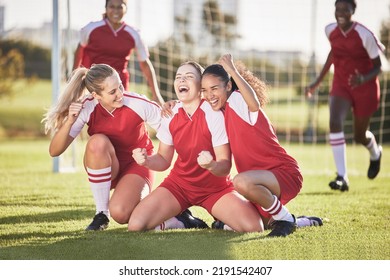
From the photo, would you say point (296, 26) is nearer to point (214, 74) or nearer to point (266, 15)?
point (266, 15)

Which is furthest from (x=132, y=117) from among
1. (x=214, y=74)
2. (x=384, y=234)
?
(x=384, y=234)

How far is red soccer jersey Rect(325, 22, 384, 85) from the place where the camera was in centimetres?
590

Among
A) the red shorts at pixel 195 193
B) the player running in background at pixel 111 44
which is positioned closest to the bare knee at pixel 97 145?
the red shorts at pixel 195 193

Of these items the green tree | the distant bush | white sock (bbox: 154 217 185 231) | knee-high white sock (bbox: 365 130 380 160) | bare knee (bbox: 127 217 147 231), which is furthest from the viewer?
the distant bush

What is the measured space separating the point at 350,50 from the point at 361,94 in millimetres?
369

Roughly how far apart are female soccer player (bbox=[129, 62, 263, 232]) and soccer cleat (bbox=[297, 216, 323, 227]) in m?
0.29

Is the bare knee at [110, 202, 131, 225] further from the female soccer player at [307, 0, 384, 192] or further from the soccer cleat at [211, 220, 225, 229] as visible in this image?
the female soccer player at [307, 0, 384, 192]

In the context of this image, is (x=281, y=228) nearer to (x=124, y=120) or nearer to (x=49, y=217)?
(x=124, y=120)

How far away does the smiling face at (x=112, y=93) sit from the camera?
4.20 meters

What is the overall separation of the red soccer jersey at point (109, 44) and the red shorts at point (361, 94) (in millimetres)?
1570

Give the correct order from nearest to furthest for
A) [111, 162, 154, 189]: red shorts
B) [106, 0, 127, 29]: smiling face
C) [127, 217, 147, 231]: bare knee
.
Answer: [127, 217, 147, 231]: bare knee, [111, 162, 154, 189]: red shorts, [106, 0, 127, 29]: smiling face

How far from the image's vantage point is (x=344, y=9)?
5863 millimetres

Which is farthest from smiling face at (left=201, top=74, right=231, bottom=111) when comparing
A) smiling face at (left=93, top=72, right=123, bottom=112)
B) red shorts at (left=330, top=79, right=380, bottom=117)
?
red shorts at (left=330, top=79, right=380, bottom=117)

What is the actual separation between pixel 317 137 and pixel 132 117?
932cm
